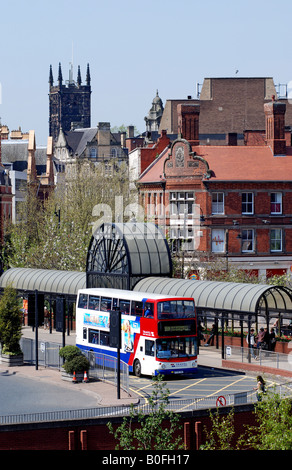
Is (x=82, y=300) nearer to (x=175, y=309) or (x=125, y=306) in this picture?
(x=125, y=306)

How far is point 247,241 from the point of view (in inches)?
3086

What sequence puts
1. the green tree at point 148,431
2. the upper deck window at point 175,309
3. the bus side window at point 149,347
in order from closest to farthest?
1. the green tree at point 148,431
2. the upper deck window at point 175,309
3. the bus side window at point 149,347

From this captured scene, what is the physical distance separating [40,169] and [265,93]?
3880 cm

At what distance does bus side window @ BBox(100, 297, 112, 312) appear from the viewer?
4756 cm

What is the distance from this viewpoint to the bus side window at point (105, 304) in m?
47.6

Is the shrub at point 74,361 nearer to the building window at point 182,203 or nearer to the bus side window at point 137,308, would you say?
the bus side window at point 137,308

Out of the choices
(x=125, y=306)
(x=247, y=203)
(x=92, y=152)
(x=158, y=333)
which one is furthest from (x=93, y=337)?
(x=92, y=152)

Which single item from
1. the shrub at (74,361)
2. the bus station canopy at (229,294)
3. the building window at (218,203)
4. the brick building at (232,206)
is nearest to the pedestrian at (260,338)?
the bus station canopy at (229,294)

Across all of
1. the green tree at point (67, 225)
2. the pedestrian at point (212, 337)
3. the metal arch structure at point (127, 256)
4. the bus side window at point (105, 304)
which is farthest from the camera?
the green tree at point (67, 225)

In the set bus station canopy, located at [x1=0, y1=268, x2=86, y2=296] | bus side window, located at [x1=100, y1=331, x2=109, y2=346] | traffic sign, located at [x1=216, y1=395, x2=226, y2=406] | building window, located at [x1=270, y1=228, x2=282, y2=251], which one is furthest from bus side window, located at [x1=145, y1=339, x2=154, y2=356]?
building window, located at [x1=270, y1=228, x2=282, y2=251]

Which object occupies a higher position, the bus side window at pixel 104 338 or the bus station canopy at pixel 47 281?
the bus station canopy at pixel 47 281
